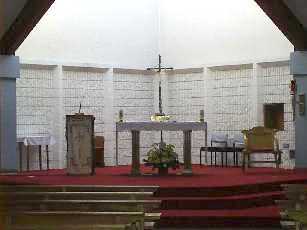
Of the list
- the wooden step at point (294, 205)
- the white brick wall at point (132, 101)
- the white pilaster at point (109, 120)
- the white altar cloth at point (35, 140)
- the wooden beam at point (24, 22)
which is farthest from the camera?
the white brick wall at point (132, 101)

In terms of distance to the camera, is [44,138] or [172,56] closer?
[44,138]

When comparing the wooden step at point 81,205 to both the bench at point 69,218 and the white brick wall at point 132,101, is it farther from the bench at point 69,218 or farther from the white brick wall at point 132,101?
the white brick wall at point 132,101

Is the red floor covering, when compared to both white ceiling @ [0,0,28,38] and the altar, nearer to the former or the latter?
the altar

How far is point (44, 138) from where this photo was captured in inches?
492

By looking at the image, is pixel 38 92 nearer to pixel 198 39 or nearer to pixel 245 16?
pixel 198 39

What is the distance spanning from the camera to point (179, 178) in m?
10.2

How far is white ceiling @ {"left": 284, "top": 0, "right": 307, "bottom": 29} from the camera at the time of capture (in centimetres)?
1092

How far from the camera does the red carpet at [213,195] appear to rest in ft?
A: 26.3

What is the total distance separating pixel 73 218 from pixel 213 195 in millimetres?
4185

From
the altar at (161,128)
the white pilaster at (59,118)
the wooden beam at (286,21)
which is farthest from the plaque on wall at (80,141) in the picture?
the wooden beam at (286,21)

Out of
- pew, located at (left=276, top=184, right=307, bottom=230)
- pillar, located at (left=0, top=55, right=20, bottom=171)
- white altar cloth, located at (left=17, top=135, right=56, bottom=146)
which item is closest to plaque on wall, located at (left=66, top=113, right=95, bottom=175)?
pillar, located at (left=0, top=55, right=20, bottom=171)

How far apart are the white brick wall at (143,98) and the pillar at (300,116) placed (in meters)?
0.71

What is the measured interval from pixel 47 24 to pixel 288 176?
589 cm

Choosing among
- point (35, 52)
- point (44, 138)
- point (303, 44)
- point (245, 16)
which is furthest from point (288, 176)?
point (35, 52)
